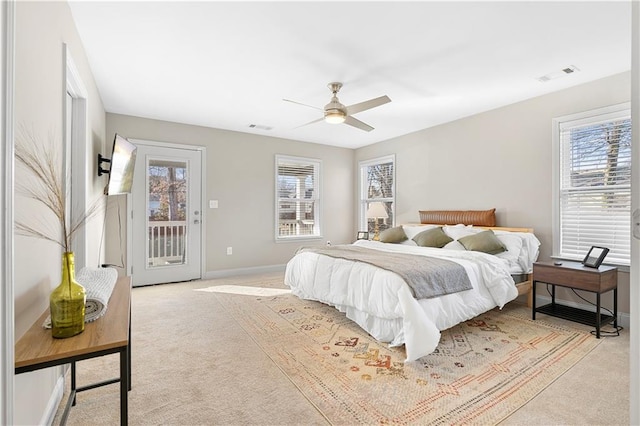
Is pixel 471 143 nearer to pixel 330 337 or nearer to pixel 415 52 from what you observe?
pixel 415 52

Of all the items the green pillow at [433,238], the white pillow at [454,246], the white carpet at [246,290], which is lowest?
the white carpet at [246,290]

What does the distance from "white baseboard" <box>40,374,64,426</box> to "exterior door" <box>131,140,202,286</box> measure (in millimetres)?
2878

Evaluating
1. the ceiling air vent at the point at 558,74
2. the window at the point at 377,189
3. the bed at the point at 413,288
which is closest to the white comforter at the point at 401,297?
the bed at the point at 413,288

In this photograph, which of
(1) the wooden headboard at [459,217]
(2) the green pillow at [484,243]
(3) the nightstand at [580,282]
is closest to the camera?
(3) the nightstand at [580,282]

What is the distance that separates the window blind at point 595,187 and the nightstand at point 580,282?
0.42 m

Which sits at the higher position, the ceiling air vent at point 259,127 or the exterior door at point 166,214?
the ceiling air vent at point 259,127

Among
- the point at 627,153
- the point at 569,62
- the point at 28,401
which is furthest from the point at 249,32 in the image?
the point at 627,153

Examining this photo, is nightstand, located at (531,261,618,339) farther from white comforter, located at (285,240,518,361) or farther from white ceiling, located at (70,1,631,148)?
white ceiling, located at (70,1,631,148)

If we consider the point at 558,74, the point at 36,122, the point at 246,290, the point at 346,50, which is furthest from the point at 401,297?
the point at 558,74

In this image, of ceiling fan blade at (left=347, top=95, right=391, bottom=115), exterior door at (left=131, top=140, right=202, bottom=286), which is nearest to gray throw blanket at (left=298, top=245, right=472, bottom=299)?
ceiling fan blade at (left=347, top=95, right=391, bottom=115)

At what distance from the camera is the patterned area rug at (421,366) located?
5.98 ft

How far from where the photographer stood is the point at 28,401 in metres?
1.42

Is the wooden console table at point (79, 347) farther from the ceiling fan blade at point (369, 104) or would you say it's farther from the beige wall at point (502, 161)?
the beige wall at point (502, 161)

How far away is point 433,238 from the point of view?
13.7 ft
